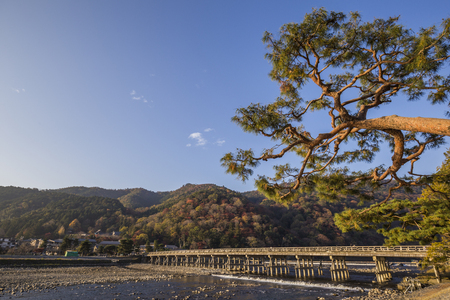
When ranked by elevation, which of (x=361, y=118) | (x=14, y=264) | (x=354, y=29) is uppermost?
(x=354, y=29)

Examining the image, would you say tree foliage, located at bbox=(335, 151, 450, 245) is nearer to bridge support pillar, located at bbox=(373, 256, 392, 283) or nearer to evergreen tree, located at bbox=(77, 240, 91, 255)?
bridge support pillar, located at bbox=(373, 256, 392, 283)

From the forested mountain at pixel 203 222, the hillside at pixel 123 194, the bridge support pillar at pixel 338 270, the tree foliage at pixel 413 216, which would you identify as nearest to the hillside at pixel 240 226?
the forested mountain at pixel 203 222

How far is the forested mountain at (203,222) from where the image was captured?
49.0m

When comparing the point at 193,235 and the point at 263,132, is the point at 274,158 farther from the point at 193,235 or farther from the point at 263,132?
the point at 193,235

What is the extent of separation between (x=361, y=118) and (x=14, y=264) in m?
43.7

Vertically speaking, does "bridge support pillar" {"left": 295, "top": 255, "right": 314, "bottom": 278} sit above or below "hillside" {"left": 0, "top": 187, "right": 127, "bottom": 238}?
below

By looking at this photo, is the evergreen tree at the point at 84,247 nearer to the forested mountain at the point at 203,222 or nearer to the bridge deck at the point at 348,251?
the forested mountain at the point at 203,222

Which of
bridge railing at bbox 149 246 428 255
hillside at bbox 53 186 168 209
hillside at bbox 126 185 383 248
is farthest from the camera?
hillside at bbox 53 186 168 209

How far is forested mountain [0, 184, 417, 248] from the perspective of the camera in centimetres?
Answer: 4900

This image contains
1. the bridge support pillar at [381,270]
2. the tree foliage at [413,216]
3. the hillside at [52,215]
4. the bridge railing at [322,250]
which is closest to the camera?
the tree foliage at [413,216]

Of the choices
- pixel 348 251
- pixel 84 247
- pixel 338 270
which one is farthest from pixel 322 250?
pixel 84 247

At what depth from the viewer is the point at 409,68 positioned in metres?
4.02

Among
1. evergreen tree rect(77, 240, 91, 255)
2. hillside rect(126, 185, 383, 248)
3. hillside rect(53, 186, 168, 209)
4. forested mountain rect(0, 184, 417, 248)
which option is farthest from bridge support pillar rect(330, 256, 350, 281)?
hillside rect(53, 186, 168, 209)

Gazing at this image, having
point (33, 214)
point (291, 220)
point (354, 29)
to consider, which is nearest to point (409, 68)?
point (354, 29)
